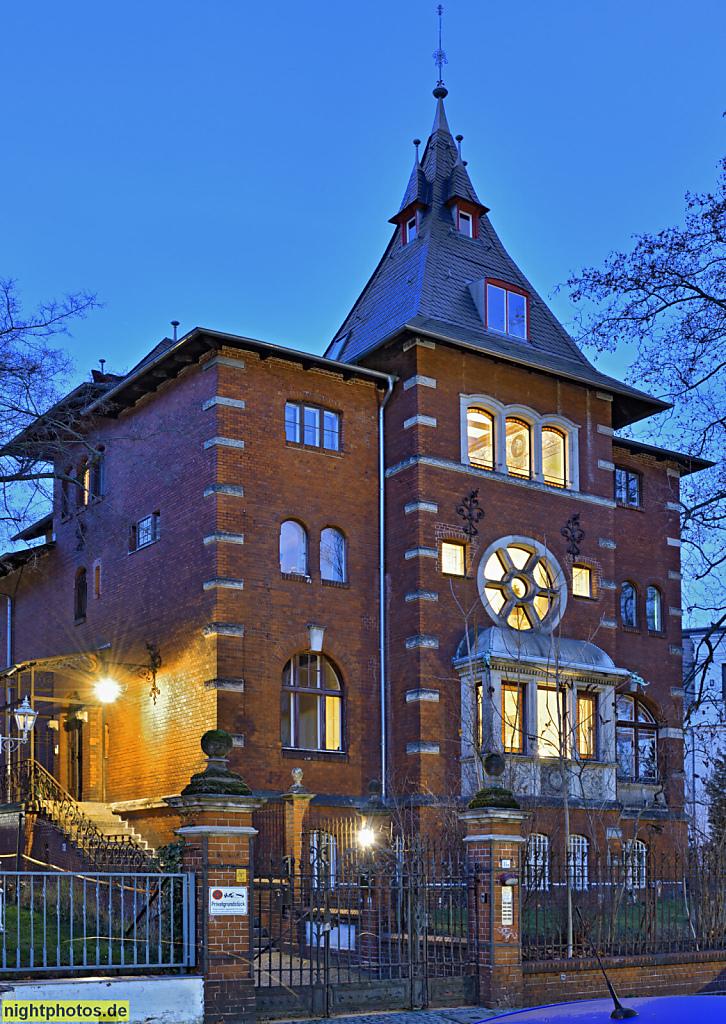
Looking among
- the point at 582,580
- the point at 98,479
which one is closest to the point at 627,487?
the point at 582,580

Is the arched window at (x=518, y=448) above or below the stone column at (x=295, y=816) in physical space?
above

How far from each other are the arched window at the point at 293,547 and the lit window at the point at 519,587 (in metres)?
4.00

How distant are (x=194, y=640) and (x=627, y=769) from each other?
11894 millimetres

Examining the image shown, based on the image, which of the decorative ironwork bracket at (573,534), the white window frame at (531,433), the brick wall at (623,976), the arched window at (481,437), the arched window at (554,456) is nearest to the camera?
the brick wall at (623,976)

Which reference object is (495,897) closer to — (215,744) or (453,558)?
(215,744)

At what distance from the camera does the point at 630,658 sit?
30.3 meters

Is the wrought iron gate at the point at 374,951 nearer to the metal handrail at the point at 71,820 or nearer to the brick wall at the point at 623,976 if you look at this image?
the brick wall at the point at 623,976

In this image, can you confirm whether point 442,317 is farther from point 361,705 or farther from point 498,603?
point 361,705

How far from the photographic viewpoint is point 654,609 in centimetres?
3159

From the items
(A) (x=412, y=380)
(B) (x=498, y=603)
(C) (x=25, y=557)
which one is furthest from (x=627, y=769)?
(C) (x=25, y=557)

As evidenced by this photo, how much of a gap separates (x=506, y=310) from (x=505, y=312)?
0.07m

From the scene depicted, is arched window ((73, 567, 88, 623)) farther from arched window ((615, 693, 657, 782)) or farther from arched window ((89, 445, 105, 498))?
arched window ((615, 693, 657, 782))

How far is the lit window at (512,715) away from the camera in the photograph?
2512 cm

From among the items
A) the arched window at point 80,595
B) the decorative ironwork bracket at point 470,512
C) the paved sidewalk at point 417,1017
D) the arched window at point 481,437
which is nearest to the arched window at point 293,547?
the decorative ironwork bracket at point 470,512
